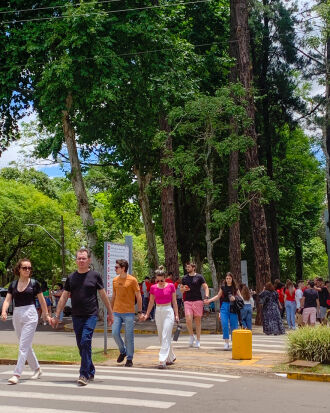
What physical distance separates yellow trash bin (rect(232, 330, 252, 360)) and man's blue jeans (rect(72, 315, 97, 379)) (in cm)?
457

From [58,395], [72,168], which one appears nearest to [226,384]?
[58,395]

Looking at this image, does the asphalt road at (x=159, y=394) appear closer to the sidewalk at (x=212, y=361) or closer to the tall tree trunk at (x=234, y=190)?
the sidewalk at (x=212, y=361)

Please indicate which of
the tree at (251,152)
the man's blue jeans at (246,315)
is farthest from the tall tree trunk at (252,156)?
the man's blue jeans at (246,315)

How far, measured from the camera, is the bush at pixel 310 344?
12.1 meters

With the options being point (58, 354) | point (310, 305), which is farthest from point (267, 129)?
point (58, 354)

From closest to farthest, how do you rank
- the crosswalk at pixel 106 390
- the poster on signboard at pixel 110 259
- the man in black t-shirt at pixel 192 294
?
the crosswalk at pixel 106 390, the poster on signboard at pixel 110 259, the man in black t-shirt at pixel 192 294

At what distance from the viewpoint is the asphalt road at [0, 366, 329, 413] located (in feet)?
25.3

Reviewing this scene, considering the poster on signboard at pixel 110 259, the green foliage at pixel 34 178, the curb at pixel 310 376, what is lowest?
the curb at pixel 310 376

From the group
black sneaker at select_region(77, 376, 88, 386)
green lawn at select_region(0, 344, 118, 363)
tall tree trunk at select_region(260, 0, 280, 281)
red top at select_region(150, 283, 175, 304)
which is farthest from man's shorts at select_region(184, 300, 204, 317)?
tall tree trunk at select_region(260, 0, 280, 281)

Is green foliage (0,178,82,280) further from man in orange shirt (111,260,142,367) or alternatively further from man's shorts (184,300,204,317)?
man in orange shirt (111,260,142,367)

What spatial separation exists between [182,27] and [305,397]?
81.4ft

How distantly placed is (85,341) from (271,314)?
11781 mm

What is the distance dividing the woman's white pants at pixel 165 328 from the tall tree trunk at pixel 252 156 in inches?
501

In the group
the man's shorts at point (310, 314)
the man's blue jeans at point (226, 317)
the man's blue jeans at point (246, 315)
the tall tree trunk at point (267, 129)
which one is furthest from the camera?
the tall tree trunk at point (267, 129)
